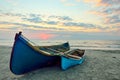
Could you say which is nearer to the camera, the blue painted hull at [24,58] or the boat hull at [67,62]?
the blue painted hull at [24,58]

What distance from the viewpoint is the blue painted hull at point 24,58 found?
7453mm

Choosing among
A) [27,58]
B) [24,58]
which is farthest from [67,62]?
[24,58]

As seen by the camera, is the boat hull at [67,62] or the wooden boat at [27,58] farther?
the boat hull at [67,62]

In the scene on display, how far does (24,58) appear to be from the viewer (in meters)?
7.80

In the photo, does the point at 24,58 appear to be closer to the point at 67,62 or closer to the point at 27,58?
the point at 27,58

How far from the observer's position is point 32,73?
8562 millimetres

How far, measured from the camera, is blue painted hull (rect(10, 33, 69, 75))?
745 cm

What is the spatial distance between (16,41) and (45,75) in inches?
94.2

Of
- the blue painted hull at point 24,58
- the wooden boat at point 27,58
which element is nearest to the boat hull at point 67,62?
the wooden boat at point 27,58

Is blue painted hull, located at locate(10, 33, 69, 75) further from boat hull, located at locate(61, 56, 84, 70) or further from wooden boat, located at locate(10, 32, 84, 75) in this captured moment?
boat hull, located at locate(61, 56, 84, 70)

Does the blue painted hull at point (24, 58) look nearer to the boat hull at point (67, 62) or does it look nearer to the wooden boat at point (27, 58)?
the wooden boat at point (27, 58)

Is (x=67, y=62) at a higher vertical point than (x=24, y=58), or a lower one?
lower

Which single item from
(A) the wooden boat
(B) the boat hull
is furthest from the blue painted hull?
(B) the boat hull

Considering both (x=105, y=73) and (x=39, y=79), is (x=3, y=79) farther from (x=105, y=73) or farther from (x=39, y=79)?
(x=105, y=73)
